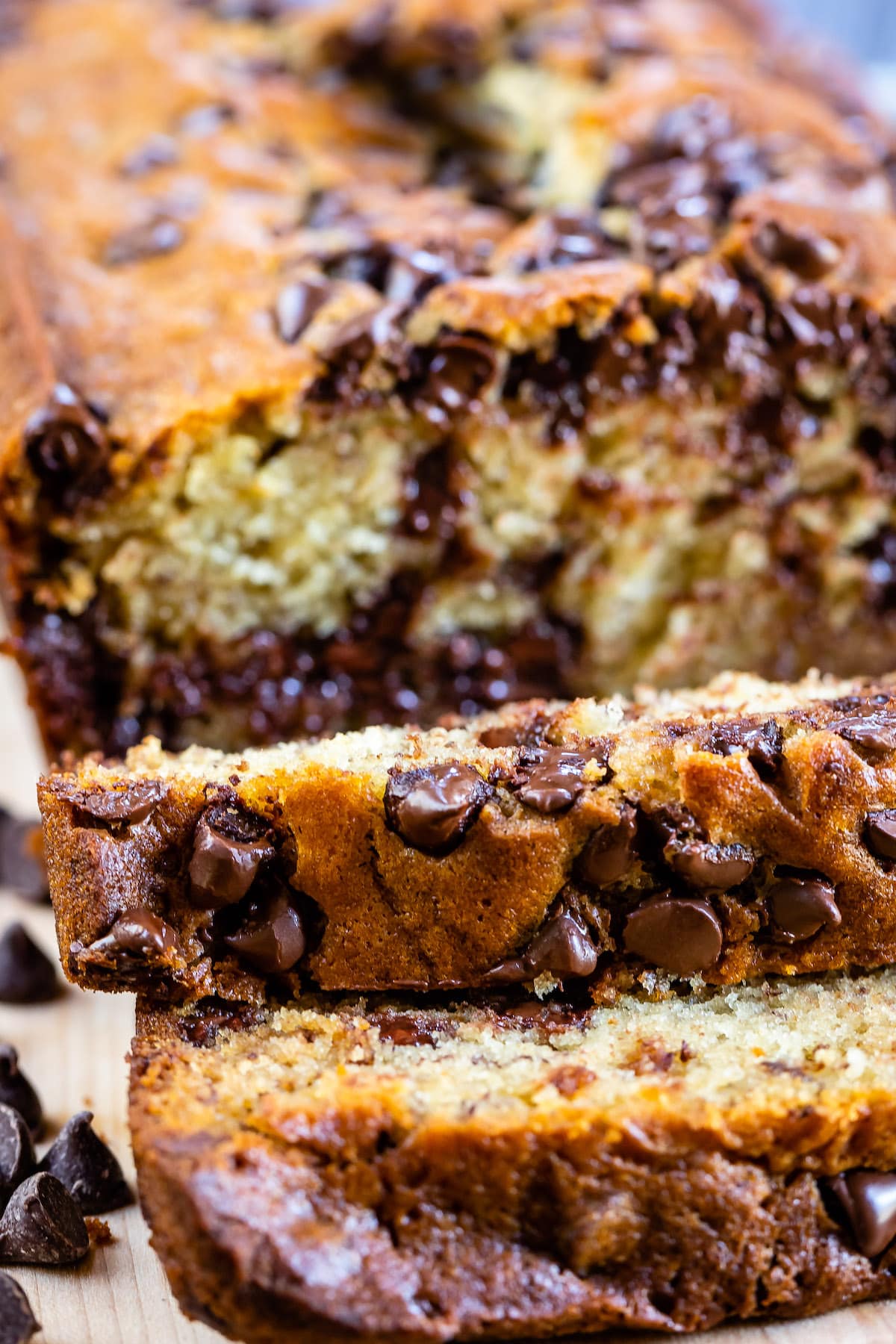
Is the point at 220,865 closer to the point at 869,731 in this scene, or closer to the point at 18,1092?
the point at 18,1092

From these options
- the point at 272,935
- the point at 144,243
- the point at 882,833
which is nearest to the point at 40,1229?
the point at 272,935

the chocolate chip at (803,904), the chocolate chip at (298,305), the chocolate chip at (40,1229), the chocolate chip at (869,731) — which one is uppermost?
the chocolate chip at (869,731)

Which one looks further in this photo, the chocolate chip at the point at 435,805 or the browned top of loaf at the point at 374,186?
the browned top of loaf at the point at 374,186

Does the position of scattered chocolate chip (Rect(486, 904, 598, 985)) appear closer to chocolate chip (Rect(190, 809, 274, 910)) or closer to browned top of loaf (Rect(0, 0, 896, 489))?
chocolate chip (Rect(190, 809, 274, 910))

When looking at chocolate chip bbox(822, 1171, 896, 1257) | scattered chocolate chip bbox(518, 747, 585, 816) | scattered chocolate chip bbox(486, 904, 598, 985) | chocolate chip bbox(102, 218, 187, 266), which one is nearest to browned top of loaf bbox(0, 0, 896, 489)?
chocolate chip bbox(102, 218, 187, 266)

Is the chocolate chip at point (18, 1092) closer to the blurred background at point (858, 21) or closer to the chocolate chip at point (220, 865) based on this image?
the chocolate chip at point (220, 865)

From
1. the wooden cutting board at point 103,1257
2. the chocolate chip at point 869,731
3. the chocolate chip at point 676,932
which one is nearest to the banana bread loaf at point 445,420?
the wooden cutting board at point 103,1257
